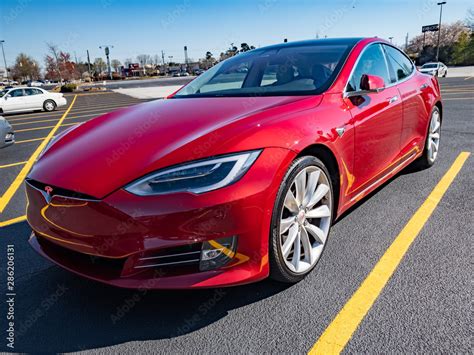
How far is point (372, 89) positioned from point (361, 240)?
1133 millimetres

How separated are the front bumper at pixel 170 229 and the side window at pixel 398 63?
225 centimetres

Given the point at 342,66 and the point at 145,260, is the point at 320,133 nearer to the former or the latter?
the point at 342,66

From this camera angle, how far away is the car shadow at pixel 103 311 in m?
1.97

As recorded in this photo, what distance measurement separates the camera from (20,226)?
134 inches

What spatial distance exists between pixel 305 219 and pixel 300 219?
0.07 m

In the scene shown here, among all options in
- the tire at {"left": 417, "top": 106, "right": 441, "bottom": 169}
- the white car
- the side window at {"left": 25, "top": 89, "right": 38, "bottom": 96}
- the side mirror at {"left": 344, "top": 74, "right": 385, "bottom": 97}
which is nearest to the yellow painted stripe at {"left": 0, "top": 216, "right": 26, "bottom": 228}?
the side mirror at {"left": 344, "top": 74, "right": 385, "bottom": 97}

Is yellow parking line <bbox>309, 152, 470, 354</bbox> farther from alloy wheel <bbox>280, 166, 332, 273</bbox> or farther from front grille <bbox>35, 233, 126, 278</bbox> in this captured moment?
A: front grille <bbox>35, 233, 126, 278</bbox>

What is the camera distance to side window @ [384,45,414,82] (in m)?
3.67

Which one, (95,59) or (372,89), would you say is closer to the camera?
(372,89)

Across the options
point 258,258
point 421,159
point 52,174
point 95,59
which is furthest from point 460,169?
point 95,59

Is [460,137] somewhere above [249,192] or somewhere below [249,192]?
below

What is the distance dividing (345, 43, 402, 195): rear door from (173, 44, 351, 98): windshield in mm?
222

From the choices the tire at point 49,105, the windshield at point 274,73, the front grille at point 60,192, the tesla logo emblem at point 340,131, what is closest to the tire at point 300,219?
the tesla logo emblem at point 340,131

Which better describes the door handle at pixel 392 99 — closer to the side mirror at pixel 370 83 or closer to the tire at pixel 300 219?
the side mirror at pixel 370 83
